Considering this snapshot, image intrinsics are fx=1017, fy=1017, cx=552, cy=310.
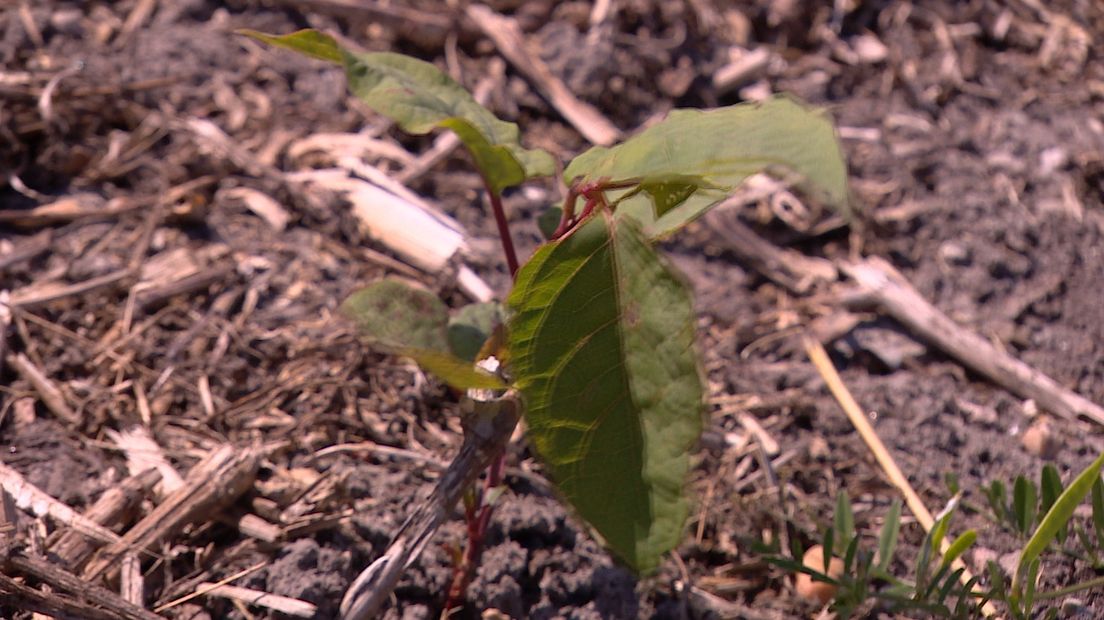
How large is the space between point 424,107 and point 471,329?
349 mm

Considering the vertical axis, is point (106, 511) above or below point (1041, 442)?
above

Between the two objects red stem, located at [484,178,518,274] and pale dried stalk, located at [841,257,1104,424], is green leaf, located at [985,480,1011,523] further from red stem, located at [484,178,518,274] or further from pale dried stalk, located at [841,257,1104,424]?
red stem, located at [484,178,518,274]

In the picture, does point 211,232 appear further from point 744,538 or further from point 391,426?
point 744,538

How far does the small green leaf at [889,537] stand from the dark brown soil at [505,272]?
0.50ft

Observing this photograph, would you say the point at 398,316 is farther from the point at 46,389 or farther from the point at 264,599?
the point at 46,389

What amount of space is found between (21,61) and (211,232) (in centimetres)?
62

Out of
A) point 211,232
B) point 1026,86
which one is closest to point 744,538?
point 211,232

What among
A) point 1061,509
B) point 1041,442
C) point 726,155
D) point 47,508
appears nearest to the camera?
point 726,155

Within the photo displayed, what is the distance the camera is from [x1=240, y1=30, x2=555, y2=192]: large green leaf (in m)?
1.23

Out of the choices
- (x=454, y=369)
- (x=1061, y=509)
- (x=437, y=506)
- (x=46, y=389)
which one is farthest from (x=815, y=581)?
(x=46, y=389)

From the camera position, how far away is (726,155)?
106 cm

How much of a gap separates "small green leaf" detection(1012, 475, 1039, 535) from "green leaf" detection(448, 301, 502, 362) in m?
0.77

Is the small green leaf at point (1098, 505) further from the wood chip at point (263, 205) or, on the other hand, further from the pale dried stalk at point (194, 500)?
the wood chip at point (263, 205)

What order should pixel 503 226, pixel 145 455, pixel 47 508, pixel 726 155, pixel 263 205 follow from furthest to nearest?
pixel 263 205
pixel 145 455
pixel 47 508
pixel 503 226
pixel 726 155
